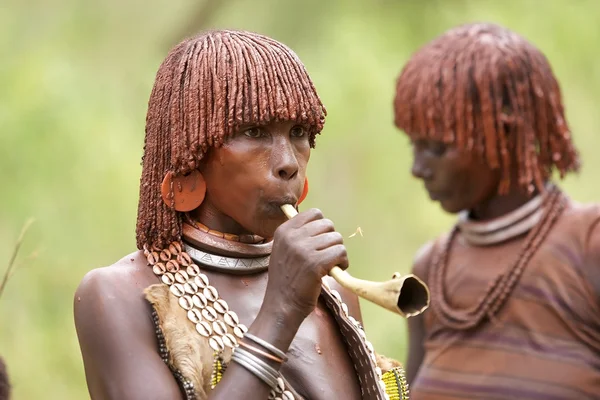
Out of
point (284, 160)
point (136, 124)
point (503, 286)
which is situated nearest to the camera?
point (284, 160)

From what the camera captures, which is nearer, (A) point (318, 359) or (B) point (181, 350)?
(B) point (181, 350)

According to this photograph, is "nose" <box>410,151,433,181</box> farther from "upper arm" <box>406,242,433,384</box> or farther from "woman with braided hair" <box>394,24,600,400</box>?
"upper arm" <box>406,242,433,384</box>

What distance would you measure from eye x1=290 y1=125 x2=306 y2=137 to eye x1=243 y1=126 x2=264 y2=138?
0.29ft

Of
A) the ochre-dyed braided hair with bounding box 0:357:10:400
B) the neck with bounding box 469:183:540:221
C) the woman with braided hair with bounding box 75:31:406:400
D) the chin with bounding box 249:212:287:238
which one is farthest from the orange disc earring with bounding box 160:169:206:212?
the neck with bounding box 469:183:540:221

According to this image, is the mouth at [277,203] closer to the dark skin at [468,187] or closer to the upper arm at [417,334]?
the dark skin at [468,187]

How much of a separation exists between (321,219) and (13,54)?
5.47 meters

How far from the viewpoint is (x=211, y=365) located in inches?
110

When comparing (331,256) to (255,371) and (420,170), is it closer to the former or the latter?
(255,371)

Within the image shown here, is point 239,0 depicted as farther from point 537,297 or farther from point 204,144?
point 204,144

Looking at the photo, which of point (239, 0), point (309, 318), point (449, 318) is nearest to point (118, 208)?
point (239, 0)

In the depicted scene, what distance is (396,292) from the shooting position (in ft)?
8.70

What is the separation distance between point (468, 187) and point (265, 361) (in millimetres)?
2542

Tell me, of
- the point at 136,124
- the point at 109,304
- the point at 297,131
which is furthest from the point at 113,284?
the point at 136,124

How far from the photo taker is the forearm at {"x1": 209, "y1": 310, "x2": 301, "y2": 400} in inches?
104
